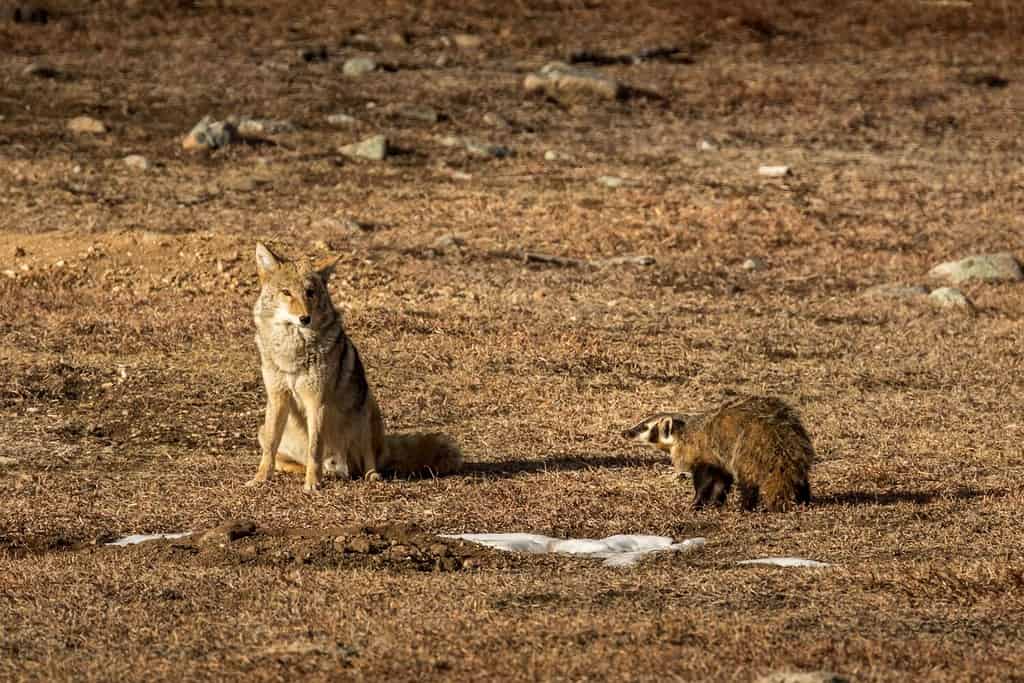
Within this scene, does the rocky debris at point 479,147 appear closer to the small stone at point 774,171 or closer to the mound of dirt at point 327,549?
the small stone at point 774,171

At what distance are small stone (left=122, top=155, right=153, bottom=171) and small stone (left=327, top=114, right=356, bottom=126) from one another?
4170 mm

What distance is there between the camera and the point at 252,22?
37344 millimetres

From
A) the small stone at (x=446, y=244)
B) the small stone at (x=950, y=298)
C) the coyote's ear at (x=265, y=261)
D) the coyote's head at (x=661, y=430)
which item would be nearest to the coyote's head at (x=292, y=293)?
the coyote's ear at (x=265, y=261)

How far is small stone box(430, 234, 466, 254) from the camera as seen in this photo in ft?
70.5

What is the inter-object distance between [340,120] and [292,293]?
16762 millimetres

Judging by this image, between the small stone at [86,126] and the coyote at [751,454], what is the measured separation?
56.8 feet

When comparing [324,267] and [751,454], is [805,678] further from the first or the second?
[324,267]

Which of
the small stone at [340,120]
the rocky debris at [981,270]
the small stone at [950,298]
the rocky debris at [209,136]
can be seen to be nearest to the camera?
the small stone at [950,298]

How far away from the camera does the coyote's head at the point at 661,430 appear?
12148 mm

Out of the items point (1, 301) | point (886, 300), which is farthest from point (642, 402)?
point (1, 301)

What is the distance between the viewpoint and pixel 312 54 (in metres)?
34.2

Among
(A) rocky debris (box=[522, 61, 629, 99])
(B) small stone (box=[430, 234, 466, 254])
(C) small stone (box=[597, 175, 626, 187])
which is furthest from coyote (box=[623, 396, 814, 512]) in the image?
(A) rocky debris (box=[522, 61, 629, 99])

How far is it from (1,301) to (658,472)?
842 cm

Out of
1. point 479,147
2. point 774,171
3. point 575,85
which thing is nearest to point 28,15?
point 575,85
